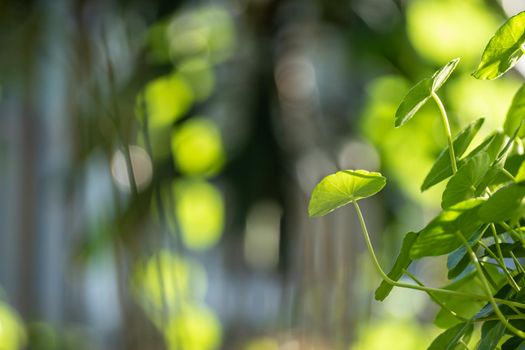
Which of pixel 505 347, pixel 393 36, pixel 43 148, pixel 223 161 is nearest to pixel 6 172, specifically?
pixel 43 148

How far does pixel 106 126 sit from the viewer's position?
1368 millimetres

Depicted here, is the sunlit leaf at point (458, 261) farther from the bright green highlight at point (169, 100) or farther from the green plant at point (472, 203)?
the bright green highlight at point (169, 100)

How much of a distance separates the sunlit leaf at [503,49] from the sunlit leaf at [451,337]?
85 mm

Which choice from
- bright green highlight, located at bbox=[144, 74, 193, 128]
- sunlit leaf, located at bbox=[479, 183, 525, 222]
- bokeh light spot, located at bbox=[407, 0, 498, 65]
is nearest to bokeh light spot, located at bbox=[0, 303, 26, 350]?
bright green highlight, located at bbox=[144, 74, 193, 128]

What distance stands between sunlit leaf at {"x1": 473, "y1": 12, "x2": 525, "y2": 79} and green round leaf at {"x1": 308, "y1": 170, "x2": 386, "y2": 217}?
0.05 meters

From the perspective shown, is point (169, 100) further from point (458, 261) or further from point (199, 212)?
point (458, 261)

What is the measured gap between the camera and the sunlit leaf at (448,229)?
258 mm

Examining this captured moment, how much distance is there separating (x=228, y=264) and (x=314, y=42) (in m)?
0.54

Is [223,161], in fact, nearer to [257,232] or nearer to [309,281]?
[257,232]

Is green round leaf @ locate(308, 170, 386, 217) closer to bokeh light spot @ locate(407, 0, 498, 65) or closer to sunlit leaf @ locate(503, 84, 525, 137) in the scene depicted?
sunlit leaf @ locate(503, 84, 525, 137)

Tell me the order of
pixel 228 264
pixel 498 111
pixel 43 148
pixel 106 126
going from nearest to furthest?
pixel 106 126
pixel 498 111
pixel 228 264
pixel 43 148

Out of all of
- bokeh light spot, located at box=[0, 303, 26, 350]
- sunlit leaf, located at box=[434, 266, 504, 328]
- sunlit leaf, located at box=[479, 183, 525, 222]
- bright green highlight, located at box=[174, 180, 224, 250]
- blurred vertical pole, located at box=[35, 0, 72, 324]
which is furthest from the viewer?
blurred vertical pole, located at box=[35, 0, 72, 324]

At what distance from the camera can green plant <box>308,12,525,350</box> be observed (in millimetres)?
260

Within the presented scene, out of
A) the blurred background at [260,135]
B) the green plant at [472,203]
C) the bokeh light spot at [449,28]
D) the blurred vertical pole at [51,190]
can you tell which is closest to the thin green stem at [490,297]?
the green plant at [472,203]
